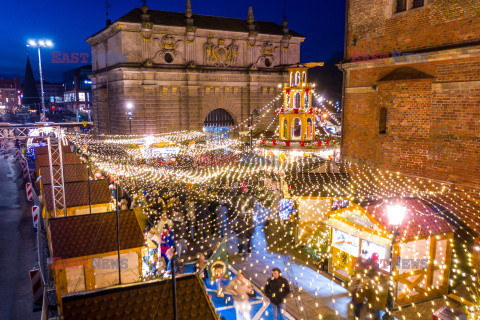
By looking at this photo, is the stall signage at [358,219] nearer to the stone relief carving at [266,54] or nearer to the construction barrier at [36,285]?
the construction barrier at [36,285]

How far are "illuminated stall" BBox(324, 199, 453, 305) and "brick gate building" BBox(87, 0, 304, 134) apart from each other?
2376 cm

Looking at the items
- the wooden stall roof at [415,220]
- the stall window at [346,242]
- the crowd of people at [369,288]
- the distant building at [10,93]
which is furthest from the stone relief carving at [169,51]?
the distant building at [10,93]

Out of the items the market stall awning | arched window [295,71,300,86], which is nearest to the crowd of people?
the market stall awning

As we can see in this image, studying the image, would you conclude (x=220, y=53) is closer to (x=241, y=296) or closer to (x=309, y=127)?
(x=309, y=127)

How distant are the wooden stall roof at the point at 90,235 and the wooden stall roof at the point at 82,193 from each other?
411cm

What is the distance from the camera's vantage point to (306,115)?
1941 cm

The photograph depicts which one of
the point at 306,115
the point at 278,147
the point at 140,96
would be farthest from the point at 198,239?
the point at 140,96

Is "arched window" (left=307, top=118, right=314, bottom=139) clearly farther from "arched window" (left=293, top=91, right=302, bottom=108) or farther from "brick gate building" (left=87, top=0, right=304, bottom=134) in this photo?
"brick gate building" (left=87, top=0, right=304, bottom=134)

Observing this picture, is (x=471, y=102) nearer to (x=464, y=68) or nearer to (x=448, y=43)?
(x=464, y=68)

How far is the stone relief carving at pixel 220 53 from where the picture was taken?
31844 mm

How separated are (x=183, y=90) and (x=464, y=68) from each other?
A: 24921mm

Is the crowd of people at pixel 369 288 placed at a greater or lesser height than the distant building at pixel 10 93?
lesser

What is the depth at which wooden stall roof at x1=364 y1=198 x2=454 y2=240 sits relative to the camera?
8.45 metres

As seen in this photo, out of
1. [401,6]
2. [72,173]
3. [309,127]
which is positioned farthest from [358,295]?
[72,173]
